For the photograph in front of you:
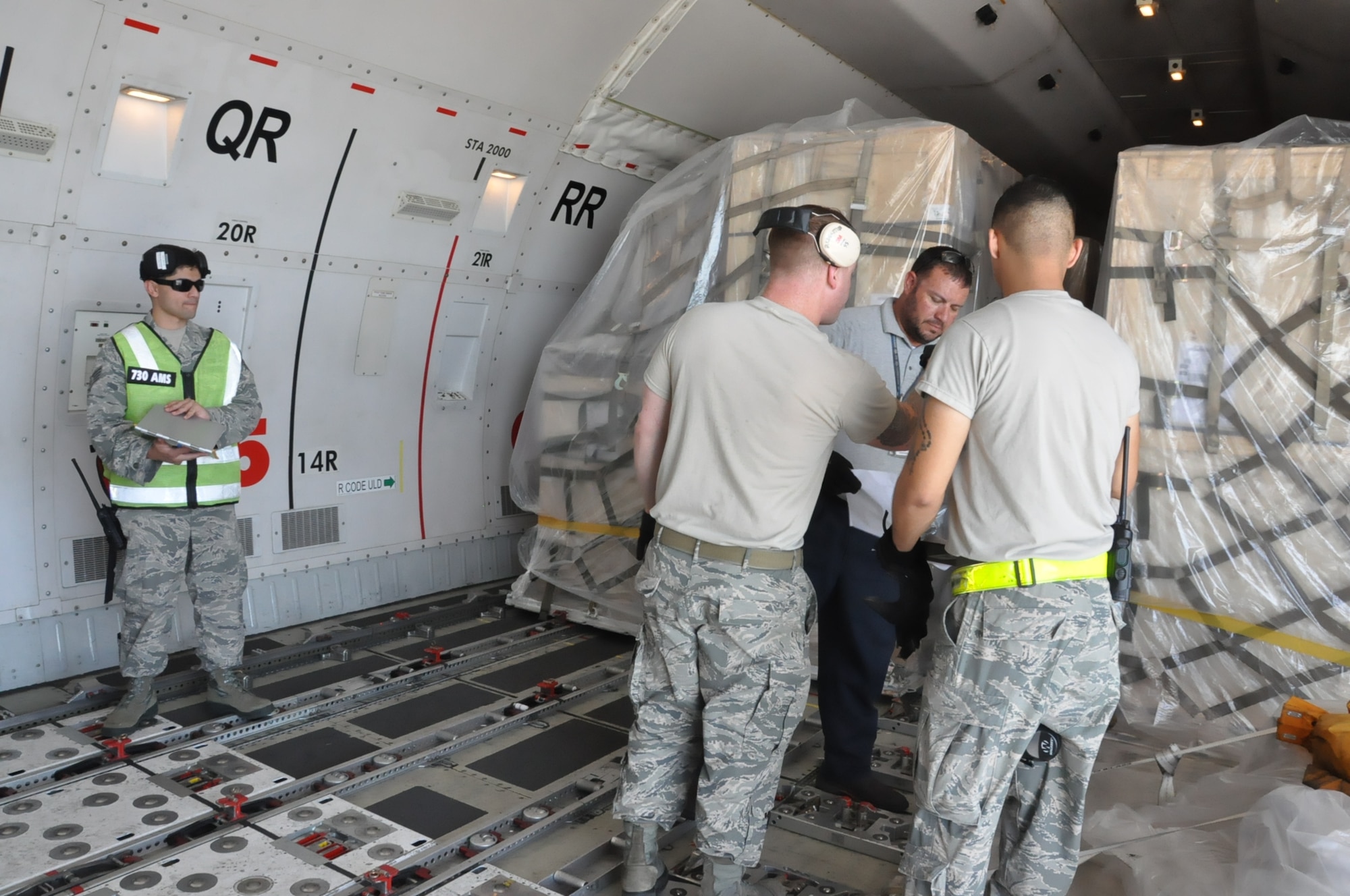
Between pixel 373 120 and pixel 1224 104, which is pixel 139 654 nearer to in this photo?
pixel 373 120

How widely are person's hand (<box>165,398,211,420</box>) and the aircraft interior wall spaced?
2.36 ft

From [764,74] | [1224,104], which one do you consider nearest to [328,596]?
[764,74]

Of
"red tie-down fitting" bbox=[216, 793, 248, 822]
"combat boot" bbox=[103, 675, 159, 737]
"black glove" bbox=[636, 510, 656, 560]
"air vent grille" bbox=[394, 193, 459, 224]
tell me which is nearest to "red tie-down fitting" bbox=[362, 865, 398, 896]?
"red tie-down fitting" bbox=[216, 793, 248, 822]

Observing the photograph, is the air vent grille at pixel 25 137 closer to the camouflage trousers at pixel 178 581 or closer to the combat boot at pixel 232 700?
the camouflage trousers at pixel 178 581

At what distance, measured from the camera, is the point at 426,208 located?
5.14 m

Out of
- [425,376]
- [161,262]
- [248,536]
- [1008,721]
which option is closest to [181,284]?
[161,262]

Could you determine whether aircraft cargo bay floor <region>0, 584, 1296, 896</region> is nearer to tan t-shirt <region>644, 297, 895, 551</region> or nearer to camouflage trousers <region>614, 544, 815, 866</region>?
camouflage trousers <region>614, 544, 815, 866</region>

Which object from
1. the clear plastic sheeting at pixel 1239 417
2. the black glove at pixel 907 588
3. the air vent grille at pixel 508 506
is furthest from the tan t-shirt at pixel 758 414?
the air vent grille at pixel 508 506

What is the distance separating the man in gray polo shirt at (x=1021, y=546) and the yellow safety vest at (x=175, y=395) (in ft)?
9.69

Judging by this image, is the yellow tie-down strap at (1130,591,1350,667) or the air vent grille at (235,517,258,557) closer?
the yellow tie-down strap at (1130,591,1350,667)

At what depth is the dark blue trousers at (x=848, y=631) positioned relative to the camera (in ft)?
11.9

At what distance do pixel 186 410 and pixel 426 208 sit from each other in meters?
1.78

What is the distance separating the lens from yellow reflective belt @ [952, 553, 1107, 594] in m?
2.28

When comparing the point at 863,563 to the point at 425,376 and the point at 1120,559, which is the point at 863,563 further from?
the point at 425,376
